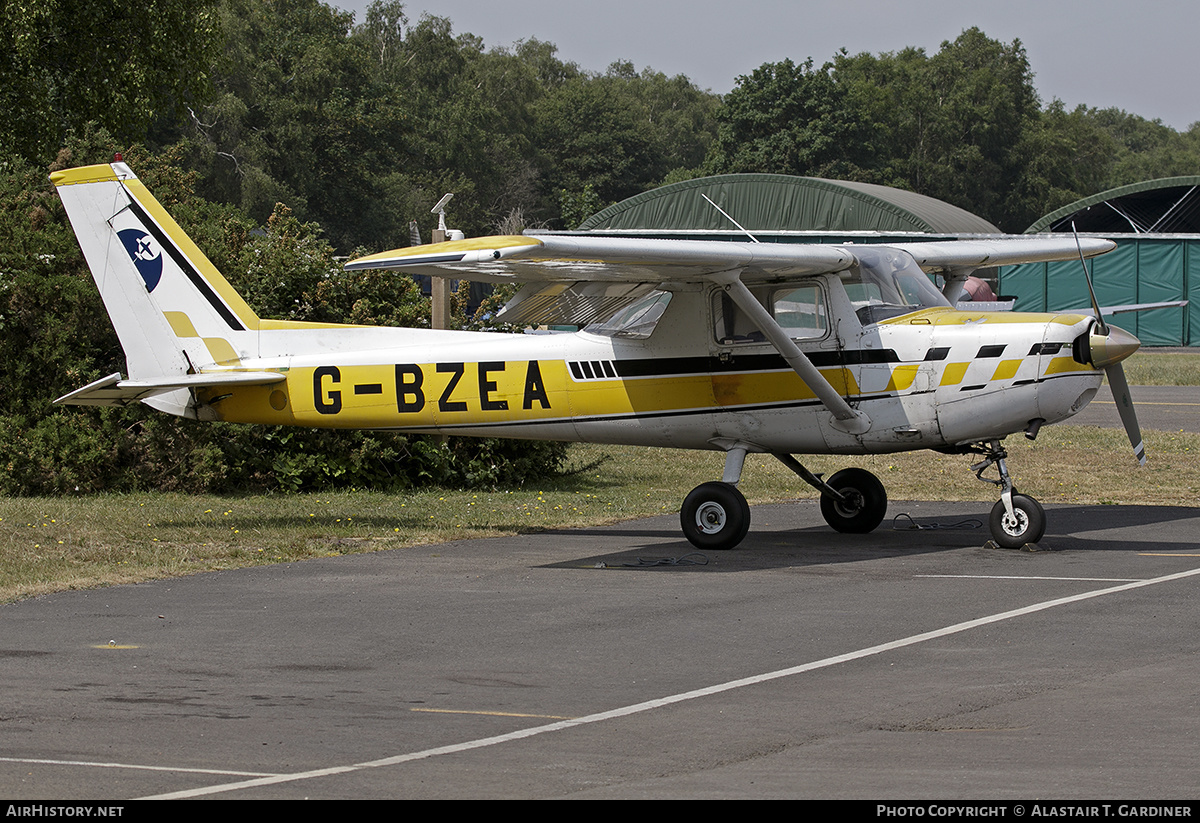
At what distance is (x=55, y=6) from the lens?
2678 centimetres

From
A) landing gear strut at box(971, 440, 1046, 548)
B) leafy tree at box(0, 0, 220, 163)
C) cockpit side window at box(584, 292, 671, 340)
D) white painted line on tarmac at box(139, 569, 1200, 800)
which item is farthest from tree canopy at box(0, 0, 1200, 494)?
white painted line on tarmac at box(139, 569, 1200, 800)

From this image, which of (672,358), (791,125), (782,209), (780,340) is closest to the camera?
(780,340)

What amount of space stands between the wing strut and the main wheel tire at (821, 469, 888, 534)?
67.0 inches

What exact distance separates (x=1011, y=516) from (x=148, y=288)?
8.58 meters

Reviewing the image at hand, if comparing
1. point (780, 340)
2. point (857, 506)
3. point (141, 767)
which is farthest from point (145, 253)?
point (141, 767)

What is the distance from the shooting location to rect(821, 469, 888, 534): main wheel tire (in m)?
13.3

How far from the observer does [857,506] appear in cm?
1339

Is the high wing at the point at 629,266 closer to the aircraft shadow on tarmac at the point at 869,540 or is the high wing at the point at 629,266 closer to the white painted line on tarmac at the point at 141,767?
the aircraft shadow on tarmac at the point at 869,540

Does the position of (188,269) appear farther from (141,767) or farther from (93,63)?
(93,63)

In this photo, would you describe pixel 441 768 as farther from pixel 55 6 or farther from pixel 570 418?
pixel 55 6

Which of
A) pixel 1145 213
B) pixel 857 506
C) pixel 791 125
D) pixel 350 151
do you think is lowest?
pixel 857 506

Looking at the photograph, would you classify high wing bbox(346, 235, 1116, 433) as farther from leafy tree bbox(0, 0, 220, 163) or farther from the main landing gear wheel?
leafy tree bbox(0, 0, 220, 163)

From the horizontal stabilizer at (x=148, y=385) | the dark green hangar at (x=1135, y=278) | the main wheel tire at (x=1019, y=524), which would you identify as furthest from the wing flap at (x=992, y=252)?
the dark green hangar at (x=1135, y=278)
